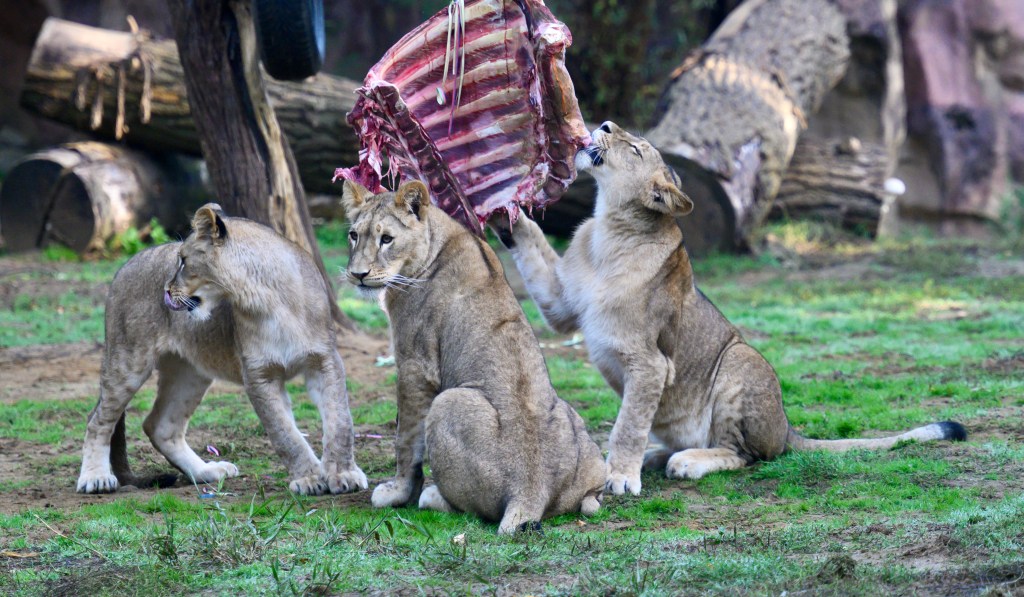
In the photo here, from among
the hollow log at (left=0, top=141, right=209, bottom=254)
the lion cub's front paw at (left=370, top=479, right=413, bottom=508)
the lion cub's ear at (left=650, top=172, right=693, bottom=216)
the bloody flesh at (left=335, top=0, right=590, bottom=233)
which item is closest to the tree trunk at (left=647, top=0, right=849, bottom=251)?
the hollow log at (left=0, top=141, right=209, bottom=254)

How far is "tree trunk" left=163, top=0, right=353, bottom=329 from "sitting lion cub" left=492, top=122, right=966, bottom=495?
9.72 ft

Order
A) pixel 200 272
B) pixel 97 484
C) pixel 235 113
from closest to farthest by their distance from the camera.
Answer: pixel 200 272 < pixel 97 484 < pixel 235 113

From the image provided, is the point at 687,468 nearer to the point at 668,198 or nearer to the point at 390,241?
the point at 668,198

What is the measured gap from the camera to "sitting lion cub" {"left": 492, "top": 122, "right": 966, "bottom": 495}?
6.30 meters

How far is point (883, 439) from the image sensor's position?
6398 mm

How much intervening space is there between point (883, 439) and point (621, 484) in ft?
5.26

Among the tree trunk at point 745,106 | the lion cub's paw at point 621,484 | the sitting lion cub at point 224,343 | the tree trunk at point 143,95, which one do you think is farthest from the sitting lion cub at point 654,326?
the tree trunk at point 143,95

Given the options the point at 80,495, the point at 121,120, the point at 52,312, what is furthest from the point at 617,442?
the point at 121,120

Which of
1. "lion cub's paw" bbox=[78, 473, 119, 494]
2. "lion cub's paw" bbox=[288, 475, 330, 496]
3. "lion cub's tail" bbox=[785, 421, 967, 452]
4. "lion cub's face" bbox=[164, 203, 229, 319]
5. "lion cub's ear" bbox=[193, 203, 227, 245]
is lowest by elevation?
"lion cub's paw" bbox=[78, 473, 119, 494]

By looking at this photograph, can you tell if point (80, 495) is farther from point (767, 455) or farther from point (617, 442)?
point (767, 455)

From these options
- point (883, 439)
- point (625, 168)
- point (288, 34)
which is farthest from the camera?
point (288, 34)

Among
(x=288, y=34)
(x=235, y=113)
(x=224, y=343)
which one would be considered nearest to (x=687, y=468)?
(x=224, y=343)

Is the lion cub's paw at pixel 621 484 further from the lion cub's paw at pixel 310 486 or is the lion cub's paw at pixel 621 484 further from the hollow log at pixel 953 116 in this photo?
the hollow log at pixel 953 116

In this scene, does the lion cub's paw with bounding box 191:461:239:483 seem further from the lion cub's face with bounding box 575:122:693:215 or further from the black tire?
the black tire
